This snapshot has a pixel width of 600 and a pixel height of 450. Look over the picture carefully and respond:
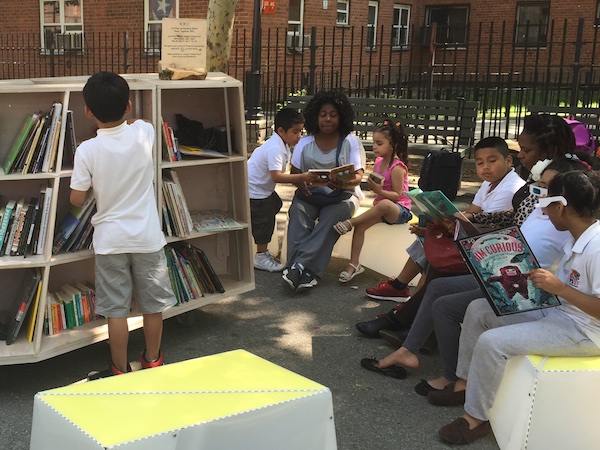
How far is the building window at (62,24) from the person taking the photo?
1950 cm

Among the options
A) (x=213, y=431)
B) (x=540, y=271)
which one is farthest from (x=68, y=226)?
(x=540, y=271)

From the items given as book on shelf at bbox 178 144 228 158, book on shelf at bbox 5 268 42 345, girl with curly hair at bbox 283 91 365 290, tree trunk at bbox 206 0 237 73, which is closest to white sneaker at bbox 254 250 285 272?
girl with curly hair at bbox 283 91 365 290

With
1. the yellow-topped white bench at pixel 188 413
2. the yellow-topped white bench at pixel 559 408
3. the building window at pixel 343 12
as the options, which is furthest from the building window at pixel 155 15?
the yellow-topped white bench at pixel 559 408

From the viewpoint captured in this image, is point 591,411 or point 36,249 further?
point 36,249

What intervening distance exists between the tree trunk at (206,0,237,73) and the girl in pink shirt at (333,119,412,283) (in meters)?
5.25

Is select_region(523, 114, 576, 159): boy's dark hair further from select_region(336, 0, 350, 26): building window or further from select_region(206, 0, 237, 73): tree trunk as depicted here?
select_region(336, 0, 350, 26): building window

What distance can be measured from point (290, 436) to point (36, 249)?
2068mm

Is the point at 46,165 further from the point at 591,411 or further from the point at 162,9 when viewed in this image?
the point at 162,9

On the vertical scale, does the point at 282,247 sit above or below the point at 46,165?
below

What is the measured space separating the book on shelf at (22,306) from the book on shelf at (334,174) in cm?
239

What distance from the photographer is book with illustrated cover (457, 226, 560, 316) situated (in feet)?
11.8

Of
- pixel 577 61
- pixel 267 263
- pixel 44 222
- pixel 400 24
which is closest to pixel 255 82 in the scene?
pixel 577 61

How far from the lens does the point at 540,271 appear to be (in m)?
3.47

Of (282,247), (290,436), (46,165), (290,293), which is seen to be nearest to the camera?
(290,436)
